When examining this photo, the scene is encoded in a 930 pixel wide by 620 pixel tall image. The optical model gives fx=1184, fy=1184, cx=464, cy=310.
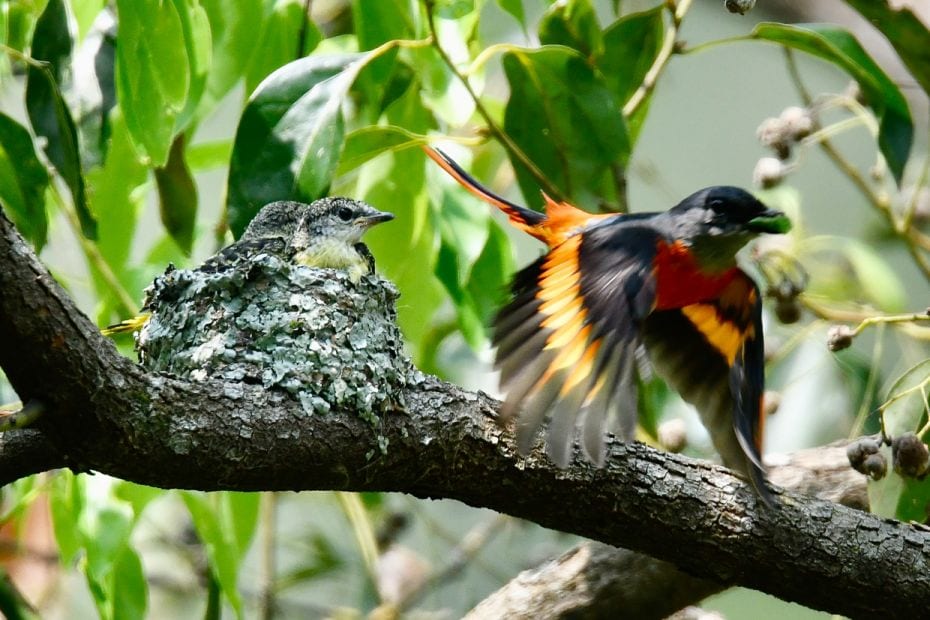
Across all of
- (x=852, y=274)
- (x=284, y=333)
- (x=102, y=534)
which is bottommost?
(x=852, y=274)

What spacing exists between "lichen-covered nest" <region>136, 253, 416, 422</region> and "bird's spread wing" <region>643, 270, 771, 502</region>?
860 millimetres

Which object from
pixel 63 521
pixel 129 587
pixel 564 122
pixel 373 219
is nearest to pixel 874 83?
pixel 564 122

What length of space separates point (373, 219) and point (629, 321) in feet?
3.51

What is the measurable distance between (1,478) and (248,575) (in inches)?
205

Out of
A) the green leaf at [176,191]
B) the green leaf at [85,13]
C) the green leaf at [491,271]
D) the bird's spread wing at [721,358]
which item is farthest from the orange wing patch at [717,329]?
the green leaf at [85,13]

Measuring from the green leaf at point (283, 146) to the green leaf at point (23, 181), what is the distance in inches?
18.0

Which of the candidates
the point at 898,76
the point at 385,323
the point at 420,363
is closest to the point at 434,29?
the point at 385,323

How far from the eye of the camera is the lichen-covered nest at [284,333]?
2553 millimetres

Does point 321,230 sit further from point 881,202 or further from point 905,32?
point 881,202

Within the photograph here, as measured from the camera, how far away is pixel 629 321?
2799 millimetres

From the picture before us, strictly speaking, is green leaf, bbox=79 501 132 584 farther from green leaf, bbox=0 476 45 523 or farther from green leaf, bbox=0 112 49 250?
green leaf, bbox=0 112 49 250

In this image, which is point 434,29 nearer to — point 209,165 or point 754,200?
point 754,200

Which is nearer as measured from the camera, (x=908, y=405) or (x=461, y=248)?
(x=908, y=405)

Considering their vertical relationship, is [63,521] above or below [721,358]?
above
